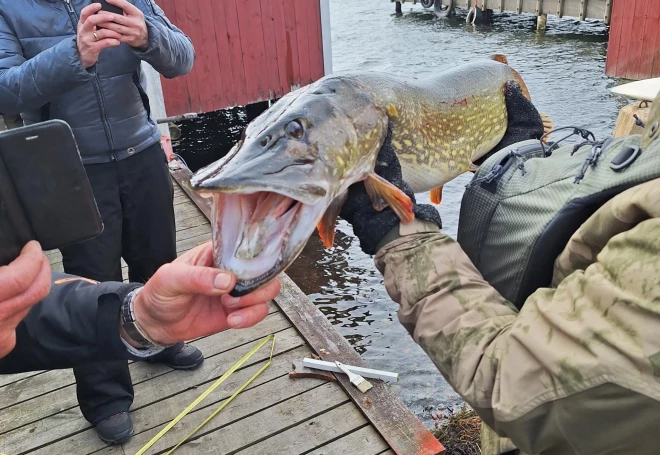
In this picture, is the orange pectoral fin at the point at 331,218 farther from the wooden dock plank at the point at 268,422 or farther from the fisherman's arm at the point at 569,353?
the wooden dock plank at the point at 268,422

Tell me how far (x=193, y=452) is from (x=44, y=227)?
63.4 inches

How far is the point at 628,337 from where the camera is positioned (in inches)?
36.4

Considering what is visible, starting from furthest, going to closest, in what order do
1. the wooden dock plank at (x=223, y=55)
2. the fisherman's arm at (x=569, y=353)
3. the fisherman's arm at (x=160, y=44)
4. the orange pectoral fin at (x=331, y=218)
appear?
the wooden dock plank at (x=223, y=55)
the fisherman's arm at (x=160, y=44)
the orange pectoral fin at (x=331, y=218)
the fisherman's arm at (x=569, y=353)

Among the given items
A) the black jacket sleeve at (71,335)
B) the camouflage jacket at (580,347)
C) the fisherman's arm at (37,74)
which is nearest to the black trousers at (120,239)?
the fisherman's arm at (37,74)

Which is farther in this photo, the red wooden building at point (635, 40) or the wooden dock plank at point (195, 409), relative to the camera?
the red wooden building at point (635, 40)

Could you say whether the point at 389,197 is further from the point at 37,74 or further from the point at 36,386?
the point at 36,386

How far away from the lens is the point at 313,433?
2652 mm

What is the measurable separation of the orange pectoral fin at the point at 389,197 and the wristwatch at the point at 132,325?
762 mm

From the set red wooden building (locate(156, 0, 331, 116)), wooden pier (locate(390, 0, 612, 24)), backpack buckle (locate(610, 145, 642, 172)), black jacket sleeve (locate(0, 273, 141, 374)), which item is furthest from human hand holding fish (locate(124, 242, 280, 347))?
wooden pier (locate(390, 0, 612, 24))

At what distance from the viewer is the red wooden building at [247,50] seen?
7090mm

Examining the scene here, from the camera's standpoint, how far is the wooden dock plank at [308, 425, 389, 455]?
253cm

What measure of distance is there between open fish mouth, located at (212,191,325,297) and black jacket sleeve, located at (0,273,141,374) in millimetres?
632

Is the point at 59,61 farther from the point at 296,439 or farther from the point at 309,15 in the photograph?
the point at 309,15

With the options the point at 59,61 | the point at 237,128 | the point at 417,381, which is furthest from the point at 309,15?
the point at 59,61
